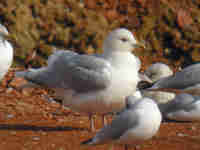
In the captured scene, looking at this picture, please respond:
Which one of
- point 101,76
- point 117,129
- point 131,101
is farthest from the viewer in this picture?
point 101,76

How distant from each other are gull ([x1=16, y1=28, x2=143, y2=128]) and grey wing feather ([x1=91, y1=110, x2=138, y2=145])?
3.70ft

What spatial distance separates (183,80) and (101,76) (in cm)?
179

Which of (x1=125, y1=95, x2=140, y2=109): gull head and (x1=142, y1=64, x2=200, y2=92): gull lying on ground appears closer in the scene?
(x1=125, y1=95, x2=140, y2=109): gull head

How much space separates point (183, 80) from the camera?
716 cm

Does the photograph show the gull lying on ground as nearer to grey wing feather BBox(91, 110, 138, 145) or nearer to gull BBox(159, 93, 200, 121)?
gull BBox(159, 93, 200, 121)

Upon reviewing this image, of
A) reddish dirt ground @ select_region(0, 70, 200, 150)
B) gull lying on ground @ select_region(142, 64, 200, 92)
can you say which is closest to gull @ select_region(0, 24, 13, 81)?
reddish dirt ground @ select_region(0, 70, 200, 150)

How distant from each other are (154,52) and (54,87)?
537 centimetres

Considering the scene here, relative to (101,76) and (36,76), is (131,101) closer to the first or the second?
(101,76)

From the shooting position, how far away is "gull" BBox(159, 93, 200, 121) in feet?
23.1

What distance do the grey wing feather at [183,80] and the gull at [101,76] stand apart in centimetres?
134

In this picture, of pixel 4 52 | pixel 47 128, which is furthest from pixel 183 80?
pixel 4 52

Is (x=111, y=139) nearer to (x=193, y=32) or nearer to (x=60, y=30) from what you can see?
(x=60, y=30)

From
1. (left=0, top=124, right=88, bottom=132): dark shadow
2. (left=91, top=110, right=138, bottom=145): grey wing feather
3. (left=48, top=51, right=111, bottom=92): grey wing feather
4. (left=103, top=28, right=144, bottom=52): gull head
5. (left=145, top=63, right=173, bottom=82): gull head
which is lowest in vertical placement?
(left=91, top=110, right=138, bottom=145): grey wing feather

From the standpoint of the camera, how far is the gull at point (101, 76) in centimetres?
587
